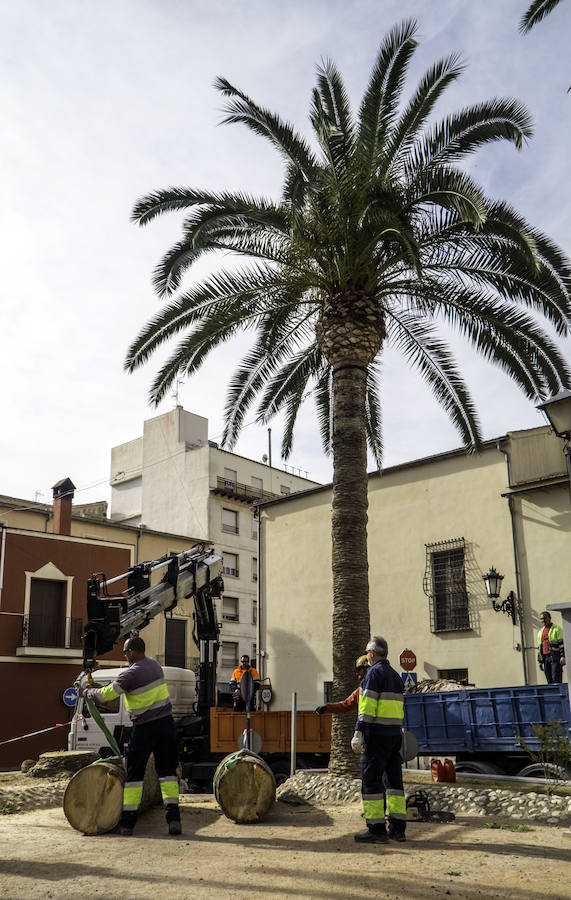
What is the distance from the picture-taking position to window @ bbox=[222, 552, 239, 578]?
4653 centimetres

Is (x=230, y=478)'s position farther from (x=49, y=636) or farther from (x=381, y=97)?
(x=381, y=97)

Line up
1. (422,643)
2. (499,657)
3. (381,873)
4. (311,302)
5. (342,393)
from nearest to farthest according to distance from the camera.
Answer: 1. (381,873)
2. (342,393)
3. (311,302)
4. (499,657)
5. (422,643)

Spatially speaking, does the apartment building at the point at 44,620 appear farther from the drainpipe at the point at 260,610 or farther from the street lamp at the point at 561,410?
the street lamp at the point at 561,410

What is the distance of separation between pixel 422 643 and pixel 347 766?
893 cm

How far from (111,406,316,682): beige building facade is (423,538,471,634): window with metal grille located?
25.4 metres

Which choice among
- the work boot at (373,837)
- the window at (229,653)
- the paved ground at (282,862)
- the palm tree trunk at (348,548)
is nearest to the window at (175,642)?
the window at (229,653)

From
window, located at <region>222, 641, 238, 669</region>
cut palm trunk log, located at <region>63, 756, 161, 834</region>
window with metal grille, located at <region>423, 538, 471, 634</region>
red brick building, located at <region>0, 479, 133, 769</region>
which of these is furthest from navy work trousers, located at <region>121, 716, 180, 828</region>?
window, located at <region>222, 641, 238, 669</region>

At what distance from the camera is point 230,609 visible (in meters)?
46.2

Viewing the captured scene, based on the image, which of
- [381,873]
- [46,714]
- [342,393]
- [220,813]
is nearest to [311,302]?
[342,393]

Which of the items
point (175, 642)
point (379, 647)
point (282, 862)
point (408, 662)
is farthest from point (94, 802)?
point (175, 642)

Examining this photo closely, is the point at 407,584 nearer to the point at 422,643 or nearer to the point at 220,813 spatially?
the point at 422,643

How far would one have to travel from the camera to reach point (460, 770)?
43.9 feet

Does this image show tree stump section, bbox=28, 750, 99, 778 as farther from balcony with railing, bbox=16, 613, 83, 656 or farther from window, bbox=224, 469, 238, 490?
window, bbox=224, 469, 238, 490

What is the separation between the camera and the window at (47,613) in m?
29.6
